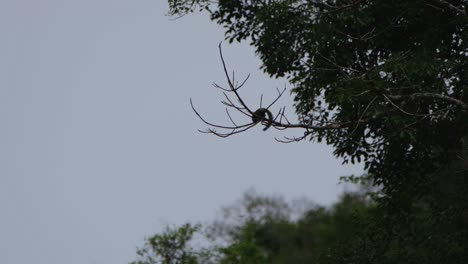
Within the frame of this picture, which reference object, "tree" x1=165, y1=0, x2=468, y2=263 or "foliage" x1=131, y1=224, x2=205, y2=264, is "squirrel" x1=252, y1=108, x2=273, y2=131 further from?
"foliage" x1=131, y1=224, x2=205, y2=264

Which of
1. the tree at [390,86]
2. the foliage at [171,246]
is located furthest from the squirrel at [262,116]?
the foliage at [171,246]

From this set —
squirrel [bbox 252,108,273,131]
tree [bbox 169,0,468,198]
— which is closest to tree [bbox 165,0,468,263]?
tree [bbox 169,0,468,198]

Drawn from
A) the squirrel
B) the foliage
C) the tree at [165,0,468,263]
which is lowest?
the squirrel

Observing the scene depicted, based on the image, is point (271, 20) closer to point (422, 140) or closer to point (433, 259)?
point (422, 140)

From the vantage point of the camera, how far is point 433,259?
18016mm

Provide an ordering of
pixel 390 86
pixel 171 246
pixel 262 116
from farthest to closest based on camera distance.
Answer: pixel 171 246
pixel 390 86
pixel 262 116

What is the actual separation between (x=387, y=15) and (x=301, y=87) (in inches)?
86.9

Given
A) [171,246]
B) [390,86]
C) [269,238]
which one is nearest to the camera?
[390,86]

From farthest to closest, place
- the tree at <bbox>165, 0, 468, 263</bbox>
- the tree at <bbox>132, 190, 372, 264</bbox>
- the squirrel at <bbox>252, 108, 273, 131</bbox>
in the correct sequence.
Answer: the tree at <bbox>132, 190, 372, 264</bbox> < the tree at <bbox>165, 0, 468, 263</bbox> < the squirrel at <bbox>252, 108, 273, 131</bbox>

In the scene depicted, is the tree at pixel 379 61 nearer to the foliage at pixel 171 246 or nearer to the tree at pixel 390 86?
the tree at pixel 390 86

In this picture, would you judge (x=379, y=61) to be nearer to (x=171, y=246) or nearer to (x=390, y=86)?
(x=390, y=86)

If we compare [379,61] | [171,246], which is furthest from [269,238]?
[379,61]

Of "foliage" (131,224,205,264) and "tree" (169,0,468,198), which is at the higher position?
"foliage" (131,224,205,264)

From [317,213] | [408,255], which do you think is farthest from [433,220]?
[317,213]
